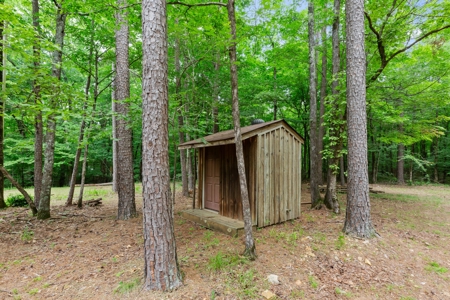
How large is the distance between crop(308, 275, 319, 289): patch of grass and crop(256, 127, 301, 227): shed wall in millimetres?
2214

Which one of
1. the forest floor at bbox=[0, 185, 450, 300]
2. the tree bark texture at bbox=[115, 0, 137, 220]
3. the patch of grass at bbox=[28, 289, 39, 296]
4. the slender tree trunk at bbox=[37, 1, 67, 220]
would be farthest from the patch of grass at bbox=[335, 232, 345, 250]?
the slender tree trunk at bbox=[37, 1, 67, 220]

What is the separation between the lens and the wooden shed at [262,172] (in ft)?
18.4

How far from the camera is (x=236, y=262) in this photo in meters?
3.68

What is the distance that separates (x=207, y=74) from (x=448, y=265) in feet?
32.4

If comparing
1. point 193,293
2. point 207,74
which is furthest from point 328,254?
point 207,74

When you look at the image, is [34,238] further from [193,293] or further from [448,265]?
[448,265]

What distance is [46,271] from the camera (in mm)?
3553

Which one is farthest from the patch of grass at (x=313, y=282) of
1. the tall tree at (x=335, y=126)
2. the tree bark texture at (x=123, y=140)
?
the tree bark texture at (x=123, y=140)

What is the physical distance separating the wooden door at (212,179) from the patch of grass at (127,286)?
155 inches

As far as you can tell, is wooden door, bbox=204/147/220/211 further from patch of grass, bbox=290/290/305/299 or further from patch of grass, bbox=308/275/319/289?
patch of grass, bbox=290/290/305/299

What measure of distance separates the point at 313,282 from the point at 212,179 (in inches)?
176

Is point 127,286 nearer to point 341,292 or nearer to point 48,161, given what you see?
point 341,292

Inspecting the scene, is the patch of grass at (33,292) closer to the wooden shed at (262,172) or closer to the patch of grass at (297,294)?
the patch of grass at (297,294)

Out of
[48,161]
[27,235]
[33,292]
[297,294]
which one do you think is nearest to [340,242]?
[297,294]
